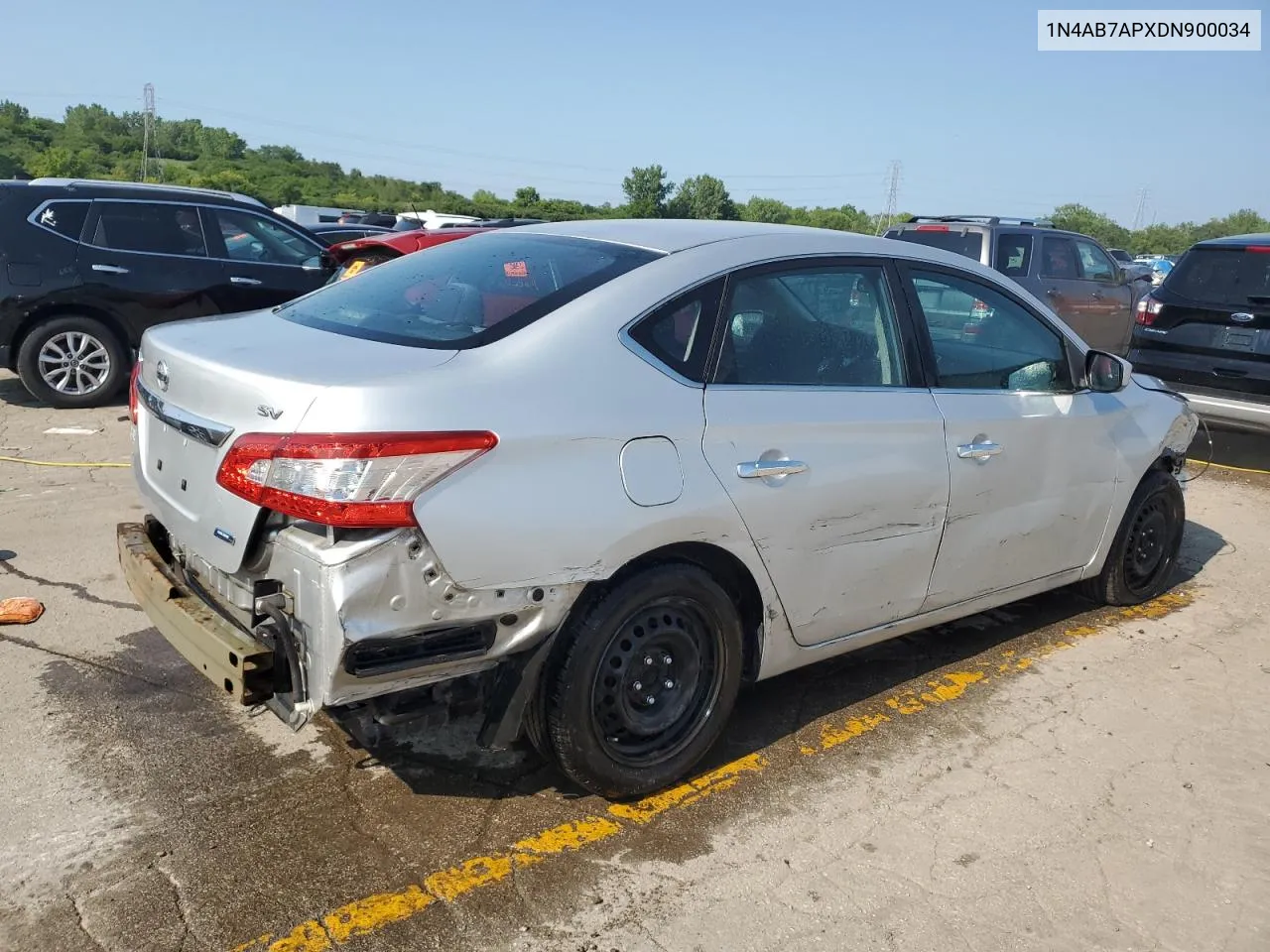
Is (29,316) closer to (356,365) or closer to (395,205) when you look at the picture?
(356,365)

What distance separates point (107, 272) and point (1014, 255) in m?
8.68

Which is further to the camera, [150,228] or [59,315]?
[150,228]

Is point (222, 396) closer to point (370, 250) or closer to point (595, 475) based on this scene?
point (595, 475)

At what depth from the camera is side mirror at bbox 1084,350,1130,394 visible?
4461 millimetres

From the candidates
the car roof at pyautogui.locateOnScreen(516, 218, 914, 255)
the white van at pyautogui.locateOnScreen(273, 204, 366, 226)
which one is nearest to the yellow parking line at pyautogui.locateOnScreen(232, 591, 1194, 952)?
the car roof at pyautogui.locateOnScreen(516, 218, 914, 255)

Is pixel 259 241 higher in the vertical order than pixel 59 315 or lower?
higher

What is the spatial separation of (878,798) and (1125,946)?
82 centimetres

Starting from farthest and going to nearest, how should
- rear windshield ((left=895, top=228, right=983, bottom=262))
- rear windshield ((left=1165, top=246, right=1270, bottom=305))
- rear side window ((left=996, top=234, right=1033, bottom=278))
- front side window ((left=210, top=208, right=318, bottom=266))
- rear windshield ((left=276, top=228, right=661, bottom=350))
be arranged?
rear side window ((left=996, top=234, right=1033, bottom=278)) < rear windshield ((left=895, top=228, right=983, bottom=262)) < front side window ((left=210, top=208, right=318, bottom=266)) < rear windshield ((left=1165, top=246, right=1270, bottom=305)) < rear windshield ((left=276, top=228, right=661, bottom=350))

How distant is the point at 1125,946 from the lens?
2.73 meters

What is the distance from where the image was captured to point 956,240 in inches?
432

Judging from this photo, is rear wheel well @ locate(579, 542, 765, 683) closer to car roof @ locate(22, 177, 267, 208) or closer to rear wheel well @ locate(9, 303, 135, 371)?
rear wheel well @ locate(9, 303, 135, 371)

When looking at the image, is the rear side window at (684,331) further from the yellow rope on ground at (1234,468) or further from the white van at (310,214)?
the white van at (310,214)

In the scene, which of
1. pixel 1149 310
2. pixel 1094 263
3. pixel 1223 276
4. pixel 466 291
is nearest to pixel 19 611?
pixel 466 291

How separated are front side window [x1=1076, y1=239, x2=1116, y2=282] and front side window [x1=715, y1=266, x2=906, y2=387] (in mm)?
9312
